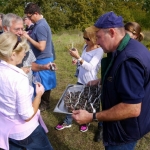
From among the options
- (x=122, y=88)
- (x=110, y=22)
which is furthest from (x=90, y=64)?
(x=122, y=88)

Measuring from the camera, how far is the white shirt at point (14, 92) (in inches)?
73.8

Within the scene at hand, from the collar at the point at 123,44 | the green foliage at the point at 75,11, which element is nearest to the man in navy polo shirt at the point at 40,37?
the collar at the point at 123,44

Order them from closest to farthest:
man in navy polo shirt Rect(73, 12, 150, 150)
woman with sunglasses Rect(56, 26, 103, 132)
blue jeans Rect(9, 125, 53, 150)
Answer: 1. man in navy polo shirt Rect(73, 12, 150, 150)
2. blue jeans Rect(9, 125, 53, 150)
3. woman with sunglasses Rect(56, 26, 103, 132)

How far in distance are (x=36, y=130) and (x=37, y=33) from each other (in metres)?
2.04

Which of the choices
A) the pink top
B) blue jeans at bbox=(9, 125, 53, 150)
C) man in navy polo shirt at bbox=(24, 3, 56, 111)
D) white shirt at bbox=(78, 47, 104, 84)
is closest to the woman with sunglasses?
white shirt at bbox=(78, 47, 104, 84)

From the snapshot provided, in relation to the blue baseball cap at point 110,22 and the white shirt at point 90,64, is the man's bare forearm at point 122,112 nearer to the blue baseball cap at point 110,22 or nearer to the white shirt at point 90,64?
the blue baseball cap at point 110,22

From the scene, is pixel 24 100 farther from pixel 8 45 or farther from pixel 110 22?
pixel 110 22

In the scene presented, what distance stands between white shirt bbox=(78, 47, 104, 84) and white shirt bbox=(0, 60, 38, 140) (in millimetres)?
1401

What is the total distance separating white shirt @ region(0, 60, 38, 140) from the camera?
1876 mm

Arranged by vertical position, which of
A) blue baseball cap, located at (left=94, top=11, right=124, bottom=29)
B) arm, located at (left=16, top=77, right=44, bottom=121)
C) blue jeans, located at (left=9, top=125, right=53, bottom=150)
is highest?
blue baseball cap, located at (left=94, top=11, right=124, bottom=29)

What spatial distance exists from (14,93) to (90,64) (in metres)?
Answer: 1.61

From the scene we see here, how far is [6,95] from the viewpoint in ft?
6.33

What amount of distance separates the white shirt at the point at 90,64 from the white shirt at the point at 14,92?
1.40 metres

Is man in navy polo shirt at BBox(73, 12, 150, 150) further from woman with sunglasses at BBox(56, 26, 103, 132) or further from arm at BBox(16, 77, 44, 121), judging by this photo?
woman with sunglasses at BBox(56, 26, 103, 132)
